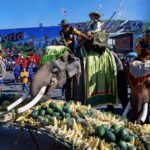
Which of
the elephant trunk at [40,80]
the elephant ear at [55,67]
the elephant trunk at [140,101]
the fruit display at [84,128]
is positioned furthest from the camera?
the elephant trunk at [140,101]

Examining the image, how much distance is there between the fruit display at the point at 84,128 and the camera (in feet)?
13.7

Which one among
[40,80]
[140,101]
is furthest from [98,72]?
[40,80]

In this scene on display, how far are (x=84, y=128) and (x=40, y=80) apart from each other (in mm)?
881

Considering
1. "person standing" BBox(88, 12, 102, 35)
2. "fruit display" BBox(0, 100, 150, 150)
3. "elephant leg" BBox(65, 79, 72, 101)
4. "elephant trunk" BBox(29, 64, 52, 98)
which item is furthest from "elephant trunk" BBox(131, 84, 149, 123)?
"person standing" BBox(88, 12, 102, 35)

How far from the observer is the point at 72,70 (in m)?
5.45

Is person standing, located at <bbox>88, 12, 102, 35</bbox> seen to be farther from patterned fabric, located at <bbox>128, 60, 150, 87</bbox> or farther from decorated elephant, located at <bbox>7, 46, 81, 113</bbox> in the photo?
patterned fabric, located at <bbox>128, 60, 150, 87</bbox>

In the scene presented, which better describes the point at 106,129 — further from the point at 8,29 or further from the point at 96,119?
the point at 8,29

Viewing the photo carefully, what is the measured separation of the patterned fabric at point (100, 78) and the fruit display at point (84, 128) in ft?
3.78

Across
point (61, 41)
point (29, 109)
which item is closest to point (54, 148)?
point (29, 109)

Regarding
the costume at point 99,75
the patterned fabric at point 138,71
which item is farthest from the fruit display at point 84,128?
the costume at point 99,75

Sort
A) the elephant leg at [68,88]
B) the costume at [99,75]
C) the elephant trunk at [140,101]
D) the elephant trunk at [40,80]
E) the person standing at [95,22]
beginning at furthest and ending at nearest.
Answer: the person standing at [95,22] < the costume at [99,75] < the elephant leg at [68,88] < the elephant trunk at [140,101] < the elephant trunk at [40,80]

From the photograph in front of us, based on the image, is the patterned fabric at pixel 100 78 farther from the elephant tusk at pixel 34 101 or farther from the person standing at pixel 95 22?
the elephant tusk at pixel 34 101

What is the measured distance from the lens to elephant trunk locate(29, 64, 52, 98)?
Answer: 489 cm

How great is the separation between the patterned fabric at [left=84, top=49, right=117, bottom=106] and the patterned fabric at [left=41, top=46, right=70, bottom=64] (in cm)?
74
